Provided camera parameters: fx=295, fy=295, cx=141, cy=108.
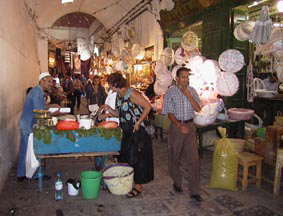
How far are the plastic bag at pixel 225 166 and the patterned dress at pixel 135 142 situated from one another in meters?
1.07

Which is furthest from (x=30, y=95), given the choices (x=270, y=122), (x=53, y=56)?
(x=53, y=56)

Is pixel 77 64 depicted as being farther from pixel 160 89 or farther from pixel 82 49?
pixel 160 89

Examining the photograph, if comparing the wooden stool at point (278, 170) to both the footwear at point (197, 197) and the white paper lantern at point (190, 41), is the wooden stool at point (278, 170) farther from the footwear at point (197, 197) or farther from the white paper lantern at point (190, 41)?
the white paper lantern at point (190, 41)

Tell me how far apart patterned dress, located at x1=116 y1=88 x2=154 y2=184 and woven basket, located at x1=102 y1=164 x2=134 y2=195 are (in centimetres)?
12

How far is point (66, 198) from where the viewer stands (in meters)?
4.32

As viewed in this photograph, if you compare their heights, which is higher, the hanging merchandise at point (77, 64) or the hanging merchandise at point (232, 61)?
the hanging merchandise at point (77, 64)

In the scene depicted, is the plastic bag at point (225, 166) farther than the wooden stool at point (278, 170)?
Yes

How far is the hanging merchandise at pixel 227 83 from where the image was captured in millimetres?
6277

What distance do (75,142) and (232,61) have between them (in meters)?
3.89

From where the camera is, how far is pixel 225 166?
4512 millimetres

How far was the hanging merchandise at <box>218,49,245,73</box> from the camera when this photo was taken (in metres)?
6.31

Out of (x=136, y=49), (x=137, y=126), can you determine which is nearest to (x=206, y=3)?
(x=136, y=49)

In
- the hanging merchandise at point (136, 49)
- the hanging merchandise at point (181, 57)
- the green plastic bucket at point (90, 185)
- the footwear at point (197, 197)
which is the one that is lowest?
the footwear at point (197, 197)

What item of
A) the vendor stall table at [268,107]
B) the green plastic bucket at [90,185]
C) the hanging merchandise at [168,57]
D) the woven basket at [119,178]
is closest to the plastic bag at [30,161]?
the green plastic bucket at [90,185]
